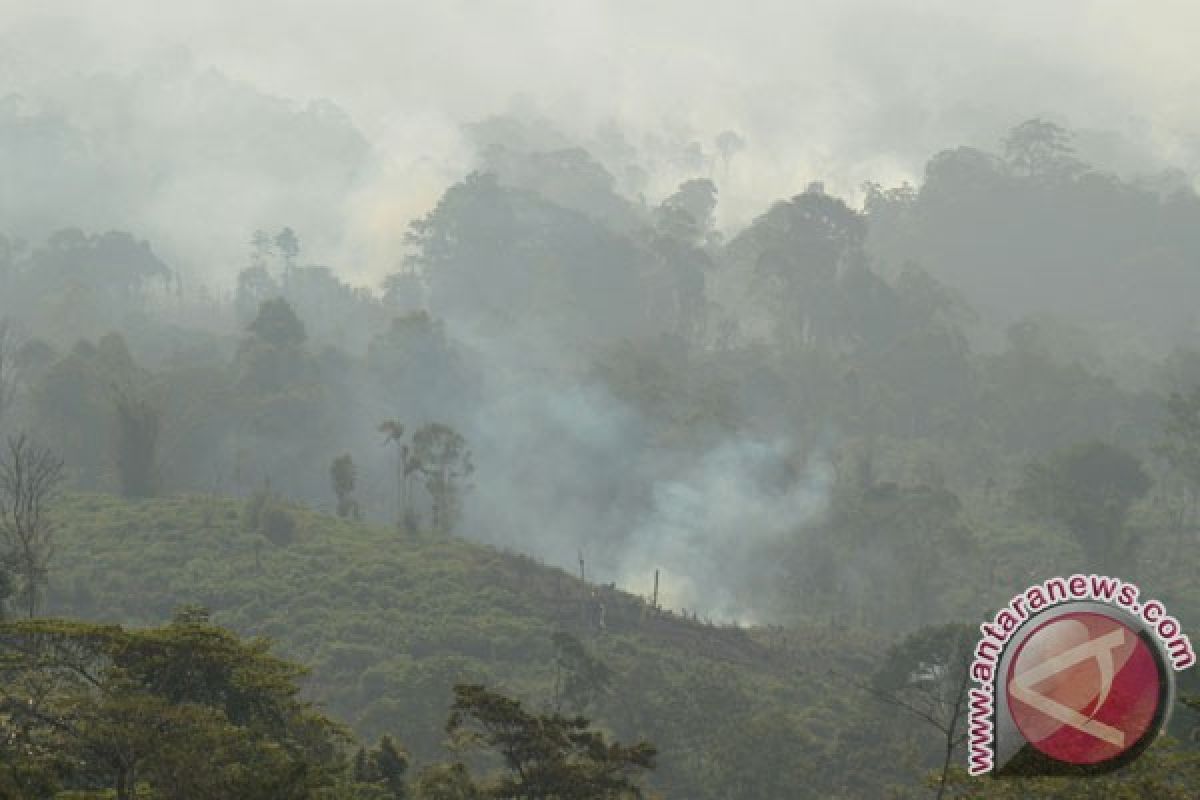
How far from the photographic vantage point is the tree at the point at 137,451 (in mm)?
75000

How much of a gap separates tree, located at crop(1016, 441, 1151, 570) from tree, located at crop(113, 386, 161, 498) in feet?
162

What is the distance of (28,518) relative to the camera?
149ft

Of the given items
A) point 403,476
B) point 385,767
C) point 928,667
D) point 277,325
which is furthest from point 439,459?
point 385,767

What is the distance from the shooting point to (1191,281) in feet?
422

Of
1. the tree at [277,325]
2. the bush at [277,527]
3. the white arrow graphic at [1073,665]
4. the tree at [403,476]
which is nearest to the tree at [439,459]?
the tree at [403,476]

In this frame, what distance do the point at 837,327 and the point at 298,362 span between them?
4300 cm

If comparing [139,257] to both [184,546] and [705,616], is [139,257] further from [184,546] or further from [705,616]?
[705,616]

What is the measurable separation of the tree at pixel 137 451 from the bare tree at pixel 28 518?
348 centimetres

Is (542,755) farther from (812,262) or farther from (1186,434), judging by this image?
(812,262)

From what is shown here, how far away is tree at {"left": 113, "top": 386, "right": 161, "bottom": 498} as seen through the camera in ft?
246

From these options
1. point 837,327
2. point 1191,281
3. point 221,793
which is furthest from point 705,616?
point 1191,281

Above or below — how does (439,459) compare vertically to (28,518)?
above

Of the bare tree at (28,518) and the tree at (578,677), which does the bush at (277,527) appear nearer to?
the bare tree at (28,518)

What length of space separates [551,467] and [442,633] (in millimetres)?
29687
